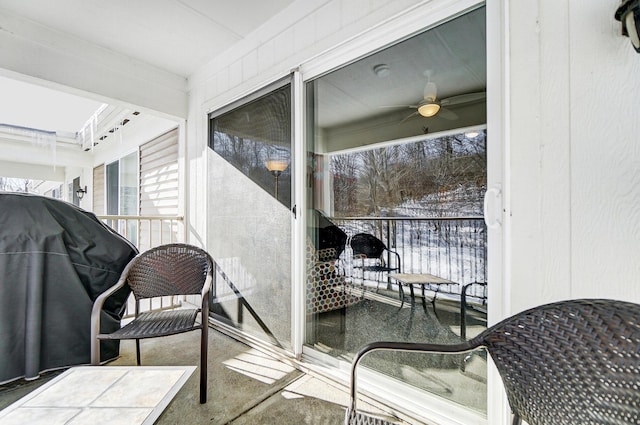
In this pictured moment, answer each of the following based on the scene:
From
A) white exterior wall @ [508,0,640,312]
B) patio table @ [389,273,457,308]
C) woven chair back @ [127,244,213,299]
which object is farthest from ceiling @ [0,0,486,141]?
woven chair back @ [127,244,213,299]

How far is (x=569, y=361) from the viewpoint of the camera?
846 millimetres

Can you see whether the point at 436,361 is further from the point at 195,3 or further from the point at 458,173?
the point at 195,3

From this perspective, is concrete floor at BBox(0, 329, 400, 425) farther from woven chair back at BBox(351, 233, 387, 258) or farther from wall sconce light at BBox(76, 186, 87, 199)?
wall sconce light at BBox(76, 186, 87, 199)

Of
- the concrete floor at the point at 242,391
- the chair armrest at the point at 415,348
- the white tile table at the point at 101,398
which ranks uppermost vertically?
the chair armrest at the point at 415,348

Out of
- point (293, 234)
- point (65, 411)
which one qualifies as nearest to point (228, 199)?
point (293, 234)

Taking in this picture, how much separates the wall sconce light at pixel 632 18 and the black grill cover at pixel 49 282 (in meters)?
2.96

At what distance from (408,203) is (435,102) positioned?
0.53 meters

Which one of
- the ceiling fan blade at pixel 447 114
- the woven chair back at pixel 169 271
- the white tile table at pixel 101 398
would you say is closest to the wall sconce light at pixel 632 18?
the ceiling fan blade at pixel 447 114

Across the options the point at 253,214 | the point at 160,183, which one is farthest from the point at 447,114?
the point at 160,183

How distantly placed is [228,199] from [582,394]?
270 centimetres

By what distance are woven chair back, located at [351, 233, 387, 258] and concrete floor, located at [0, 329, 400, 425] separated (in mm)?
915

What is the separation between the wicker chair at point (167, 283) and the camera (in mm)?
1702

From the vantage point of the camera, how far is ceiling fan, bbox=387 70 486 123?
1358 millimetres

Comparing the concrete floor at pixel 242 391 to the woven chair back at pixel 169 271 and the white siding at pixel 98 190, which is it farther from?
the white siding at pixel 98 190
